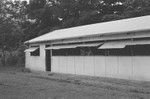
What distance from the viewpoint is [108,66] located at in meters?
18.3

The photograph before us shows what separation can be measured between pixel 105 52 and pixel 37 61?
9844mm

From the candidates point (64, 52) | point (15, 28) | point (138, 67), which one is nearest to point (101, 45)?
point (138, 67)

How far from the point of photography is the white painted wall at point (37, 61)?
85.3 ft

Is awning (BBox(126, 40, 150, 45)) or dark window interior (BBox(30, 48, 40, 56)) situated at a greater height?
awning (BBox(126, 40, 150, 45))

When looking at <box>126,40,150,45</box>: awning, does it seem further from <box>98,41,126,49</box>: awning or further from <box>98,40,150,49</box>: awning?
<box>98,41,126,49</box>: awning

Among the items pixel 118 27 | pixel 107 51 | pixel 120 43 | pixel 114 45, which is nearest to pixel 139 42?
pixel 120 43

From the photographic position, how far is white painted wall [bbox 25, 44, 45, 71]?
25984 millimetres

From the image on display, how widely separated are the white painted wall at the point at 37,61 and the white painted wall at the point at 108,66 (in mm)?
2700

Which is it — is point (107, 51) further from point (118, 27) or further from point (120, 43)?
point (118, 27)

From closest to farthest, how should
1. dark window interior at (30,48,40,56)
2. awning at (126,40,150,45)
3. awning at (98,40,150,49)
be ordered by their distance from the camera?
awning at (126,40,150,45) < awning at (98,40,150,49) < dark window interior at (30,48,40,56)

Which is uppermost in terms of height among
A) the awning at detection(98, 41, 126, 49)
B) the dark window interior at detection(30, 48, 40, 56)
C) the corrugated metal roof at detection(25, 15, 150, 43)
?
the corrugated metal roof at detection(25, 15, 150, 43)

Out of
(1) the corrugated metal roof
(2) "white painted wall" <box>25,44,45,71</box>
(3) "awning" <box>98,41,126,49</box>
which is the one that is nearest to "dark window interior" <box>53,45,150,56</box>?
(3) "awning" <box>98,41,126,49</box>

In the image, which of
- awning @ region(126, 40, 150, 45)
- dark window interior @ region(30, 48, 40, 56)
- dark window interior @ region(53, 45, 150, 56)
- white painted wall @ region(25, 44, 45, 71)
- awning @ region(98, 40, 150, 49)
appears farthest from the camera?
dark window interior @ region(30, 48, 40, 56)

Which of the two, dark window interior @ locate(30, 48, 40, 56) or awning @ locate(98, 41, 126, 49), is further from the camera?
dark window interior @ locate(30, 48, 40, 56)
